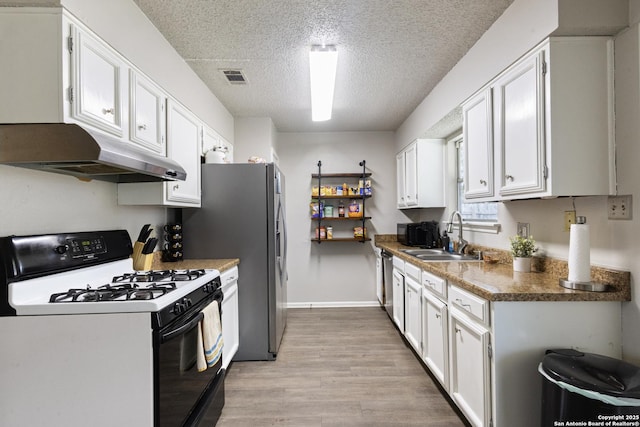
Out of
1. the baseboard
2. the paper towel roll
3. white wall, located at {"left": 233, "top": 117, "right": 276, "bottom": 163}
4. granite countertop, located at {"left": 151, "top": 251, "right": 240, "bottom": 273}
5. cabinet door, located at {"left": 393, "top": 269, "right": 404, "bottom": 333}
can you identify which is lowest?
the baseboard

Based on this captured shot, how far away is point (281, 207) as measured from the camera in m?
3.26

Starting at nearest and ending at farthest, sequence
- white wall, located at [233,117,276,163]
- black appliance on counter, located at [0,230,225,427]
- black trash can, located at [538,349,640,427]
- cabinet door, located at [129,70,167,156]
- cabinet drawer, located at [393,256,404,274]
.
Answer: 1. black trash can, located at [538,349,640,427]
2. black appliance on counter, located at [0,230,225,427]
3. cabinet door, located at [129,70,167,156]
4. cabinet drawer, located at [393,256,404,274]
5. white wall, located at [233,117,276,163]

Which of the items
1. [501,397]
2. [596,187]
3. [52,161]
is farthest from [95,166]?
[596,187]

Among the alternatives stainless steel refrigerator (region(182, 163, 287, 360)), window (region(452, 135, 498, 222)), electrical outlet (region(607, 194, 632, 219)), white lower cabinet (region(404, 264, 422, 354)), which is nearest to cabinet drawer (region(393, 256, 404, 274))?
white lower cabinet (region(404, 264, 422, 354))

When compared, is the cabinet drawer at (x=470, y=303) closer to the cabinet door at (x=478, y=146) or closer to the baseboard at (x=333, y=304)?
the cabinet door at (x=478, y=146)

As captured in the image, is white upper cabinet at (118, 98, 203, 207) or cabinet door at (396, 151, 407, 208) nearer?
white upper cabinet at (118, 98, 203, 207)

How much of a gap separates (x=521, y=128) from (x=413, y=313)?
1725 millimetres

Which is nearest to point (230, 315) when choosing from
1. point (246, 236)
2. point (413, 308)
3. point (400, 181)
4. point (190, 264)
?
point (190, 264)

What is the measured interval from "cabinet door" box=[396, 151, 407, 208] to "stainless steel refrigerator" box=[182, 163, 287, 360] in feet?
6.66

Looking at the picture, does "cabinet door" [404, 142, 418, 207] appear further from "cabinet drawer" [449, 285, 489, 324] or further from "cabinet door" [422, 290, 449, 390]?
"cabinet drawer" [449, 285, 489, 324]

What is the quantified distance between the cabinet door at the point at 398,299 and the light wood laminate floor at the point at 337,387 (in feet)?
0.59

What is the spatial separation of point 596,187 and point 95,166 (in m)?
2.45

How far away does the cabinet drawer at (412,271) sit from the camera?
273 centimetres

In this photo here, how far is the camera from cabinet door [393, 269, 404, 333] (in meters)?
3.27
